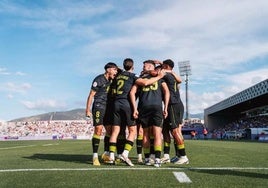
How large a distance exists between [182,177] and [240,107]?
222 feet

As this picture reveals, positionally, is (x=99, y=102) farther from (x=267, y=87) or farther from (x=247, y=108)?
(x=247, y=108)

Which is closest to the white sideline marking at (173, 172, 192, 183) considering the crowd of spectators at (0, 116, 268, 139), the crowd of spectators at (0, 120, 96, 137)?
the crowd of spectators at (0, 116, 268, 139)

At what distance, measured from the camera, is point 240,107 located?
7069cm

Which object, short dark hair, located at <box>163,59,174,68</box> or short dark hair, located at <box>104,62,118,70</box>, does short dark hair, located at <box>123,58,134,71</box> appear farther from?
short dark hair, located at <box>163,59,174,68</box>

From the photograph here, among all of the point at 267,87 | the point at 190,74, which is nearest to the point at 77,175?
the point at 267,87

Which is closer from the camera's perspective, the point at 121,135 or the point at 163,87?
the point at 163,87

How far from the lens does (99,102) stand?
822 centimetres

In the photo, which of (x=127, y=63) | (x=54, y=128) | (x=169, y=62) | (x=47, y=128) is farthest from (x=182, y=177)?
(x=47, y=128)

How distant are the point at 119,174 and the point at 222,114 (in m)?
81.1

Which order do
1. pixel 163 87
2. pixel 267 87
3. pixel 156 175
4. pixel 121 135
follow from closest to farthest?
1. pixel 156 175
2. pixel 163 87
3. pixel 121 135
4. pixel 267 87

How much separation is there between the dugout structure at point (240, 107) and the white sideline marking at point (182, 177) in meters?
40.5

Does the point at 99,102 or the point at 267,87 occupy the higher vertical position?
the point at 267,87

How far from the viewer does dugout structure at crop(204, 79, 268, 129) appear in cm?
4923

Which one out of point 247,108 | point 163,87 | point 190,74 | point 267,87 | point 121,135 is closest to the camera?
point 163,87
